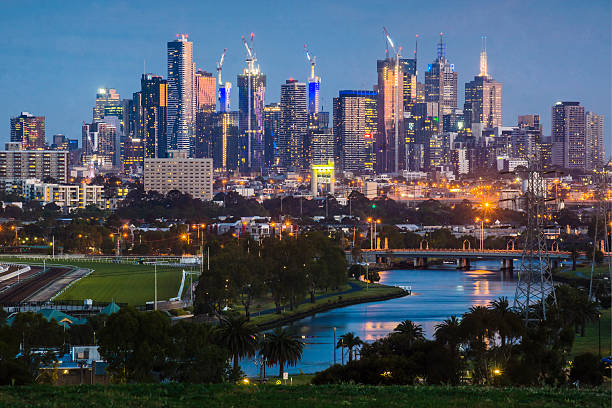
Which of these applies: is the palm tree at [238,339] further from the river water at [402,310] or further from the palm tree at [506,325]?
the palm tree at [506,325]

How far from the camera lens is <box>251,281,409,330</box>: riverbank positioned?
4981 cm

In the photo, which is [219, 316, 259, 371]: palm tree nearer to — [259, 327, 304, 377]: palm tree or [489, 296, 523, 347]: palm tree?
[259, 327, 304, 377]: palm tree

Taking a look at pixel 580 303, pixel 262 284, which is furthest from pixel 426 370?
pixel 262 284

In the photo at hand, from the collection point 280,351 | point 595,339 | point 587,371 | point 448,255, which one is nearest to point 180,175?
point 448,255

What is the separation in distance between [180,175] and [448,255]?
10517cm

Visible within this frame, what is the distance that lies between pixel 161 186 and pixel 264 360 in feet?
504

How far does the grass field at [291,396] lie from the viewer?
19203mm

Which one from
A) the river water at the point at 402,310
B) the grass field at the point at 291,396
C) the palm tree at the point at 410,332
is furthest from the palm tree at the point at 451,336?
the grass field at the point at 291,396

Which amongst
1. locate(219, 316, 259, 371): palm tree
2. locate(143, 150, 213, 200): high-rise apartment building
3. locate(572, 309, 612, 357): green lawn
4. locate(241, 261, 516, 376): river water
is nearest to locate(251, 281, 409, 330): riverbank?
locate(241, 261, 516, 376): river water

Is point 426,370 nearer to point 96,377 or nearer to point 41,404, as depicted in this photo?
point 96,377

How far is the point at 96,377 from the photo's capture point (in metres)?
30.2

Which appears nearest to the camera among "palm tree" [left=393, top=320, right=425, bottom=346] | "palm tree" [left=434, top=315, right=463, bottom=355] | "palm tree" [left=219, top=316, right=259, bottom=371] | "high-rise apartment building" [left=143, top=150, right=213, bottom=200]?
"palm tree" [left=434, top=315, right=463, bottom=355]

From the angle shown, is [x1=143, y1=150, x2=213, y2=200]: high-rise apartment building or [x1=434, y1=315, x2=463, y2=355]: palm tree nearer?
[x1=434, y1=315, x2=463, y2=355]: palm tree

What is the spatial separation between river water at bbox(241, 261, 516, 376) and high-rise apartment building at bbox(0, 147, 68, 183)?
394ft
